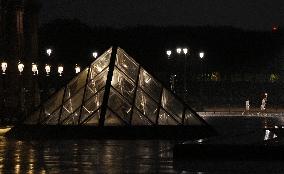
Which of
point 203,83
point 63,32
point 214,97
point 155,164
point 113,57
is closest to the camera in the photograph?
point 155,164

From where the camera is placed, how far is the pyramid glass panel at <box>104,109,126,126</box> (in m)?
31.4

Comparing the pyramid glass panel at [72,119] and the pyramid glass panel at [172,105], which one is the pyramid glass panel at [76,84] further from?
the pyramid glass panel at [172,105]

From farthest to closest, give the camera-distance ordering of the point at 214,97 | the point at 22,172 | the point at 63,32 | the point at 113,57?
the point at 63,32
the point at 214,97
the point at 113,57
the point at 22,172

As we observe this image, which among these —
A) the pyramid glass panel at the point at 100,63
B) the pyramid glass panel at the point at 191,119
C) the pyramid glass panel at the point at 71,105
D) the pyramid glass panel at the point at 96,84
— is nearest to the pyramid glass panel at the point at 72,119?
the pyramid glass panel at the point at 71,105

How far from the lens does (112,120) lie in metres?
31.6

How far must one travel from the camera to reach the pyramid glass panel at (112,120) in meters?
31.4

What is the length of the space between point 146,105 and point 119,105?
909mm

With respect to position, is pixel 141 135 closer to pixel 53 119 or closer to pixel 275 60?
pixel 53 119

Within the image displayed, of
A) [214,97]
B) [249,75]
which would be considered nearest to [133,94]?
[214,97]

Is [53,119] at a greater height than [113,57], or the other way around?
[113,57]

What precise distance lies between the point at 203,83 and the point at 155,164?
96.4 meters

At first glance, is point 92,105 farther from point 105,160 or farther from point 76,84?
point 105,160

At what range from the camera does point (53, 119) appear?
32438mm

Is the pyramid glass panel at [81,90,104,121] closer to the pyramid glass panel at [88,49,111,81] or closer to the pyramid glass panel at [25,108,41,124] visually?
the pyramid glass panel at [88,49,111,81]
